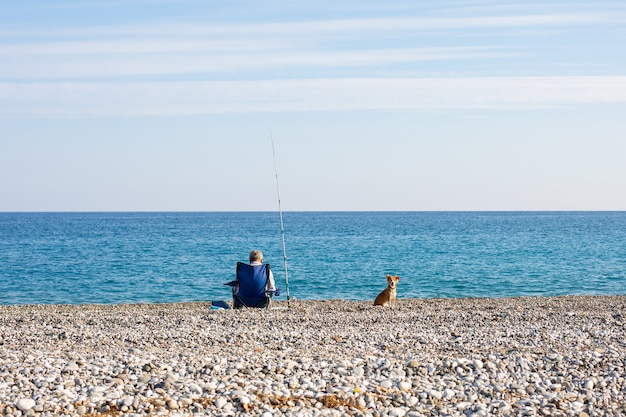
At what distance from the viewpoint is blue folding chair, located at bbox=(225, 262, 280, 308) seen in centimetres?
1355

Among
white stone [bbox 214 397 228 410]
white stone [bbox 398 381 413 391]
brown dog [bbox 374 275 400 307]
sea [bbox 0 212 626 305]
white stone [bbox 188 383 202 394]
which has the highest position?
white stone [bbox 188 383 202 394]

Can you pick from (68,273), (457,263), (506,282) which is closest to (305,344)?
(506,282)

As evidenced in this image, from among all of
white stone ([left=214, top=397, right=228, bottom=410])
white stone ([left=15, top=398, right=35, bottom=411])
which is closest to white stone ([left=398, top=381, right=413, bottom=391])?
white stone ([left=214, top=397, right=228, bottom=410])

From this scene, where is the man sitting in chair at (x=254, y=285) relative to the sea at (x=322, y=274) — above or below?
above

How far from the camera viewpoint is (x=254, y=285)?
13.6m

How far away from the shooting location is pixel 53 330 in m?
10.5

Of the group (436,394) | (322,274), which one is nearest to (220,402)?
(436,394)

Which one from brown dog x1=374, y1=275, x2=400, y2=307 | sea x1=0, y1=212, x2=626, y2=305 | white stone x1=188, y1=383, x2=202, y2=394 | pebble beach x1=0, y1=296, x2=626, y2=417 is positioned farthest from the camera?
sea x1=0, y1=212, x2=626, y2=305

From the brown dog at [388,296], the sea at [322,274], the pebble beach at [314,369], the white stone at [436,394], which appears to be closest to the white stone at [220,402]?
the pebble beach at [314,369]

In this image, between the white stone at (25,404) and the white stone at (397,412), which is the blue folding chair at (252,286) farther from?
the white stone at (25,404)

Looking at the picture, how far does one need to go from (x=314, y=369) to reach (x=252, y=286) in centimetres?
624

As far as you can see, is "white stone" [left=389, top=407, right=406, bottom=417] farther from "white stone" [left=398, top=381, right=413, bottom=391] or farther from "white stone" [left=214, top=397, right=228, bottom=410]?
"white stone" [left=214, top=397, right=228, bottom=410]

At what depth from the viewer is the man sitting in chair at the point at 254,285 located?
13.5 m

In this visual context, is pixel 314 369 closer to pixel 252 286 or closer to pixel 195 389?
pixel 195 389
